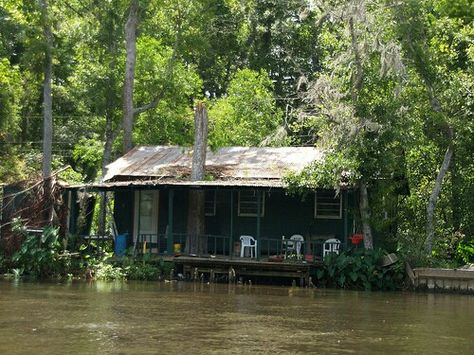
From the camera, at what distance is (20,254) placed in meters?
26.8

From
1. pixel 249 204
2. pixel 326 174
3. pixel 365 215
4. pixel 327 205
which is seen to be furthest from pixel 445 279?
pixel 249 204

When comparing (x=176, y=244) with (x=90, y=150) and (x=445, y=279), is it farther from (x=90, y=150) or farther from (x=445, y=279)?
(x=90, y=150)

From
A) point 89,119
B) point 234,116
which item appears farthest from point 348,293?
point 89,119

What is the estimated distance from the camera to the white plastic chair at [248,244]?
27595 millimetres

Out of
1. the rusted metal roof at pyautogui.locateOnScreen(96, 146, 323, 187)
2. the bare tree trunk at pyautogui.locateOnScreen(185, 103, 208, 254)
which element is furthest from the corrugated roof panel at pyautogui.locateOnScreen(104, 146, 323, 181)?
the bare tree trunk at pyautogui.locateOnScreen(185, 103, 208, 254)

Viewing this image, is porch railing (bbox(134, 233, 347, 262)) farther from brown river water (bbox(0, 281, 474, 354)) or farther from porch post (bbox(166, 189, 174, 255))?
brown river water (bbox(0, 281, 474, 354))

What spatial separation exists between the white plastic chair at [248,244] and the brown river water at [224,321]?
3961mm

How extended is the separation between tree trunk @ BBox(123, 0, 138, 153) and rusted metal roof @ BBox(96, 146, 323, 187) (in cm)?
443

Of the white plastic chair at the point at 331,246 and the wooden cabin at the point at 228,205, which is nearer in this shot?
the white plastic chair at the point at 331,246

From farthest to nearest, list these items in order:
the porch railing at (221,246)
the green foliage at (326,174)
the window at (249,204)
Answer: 1. the window at (249,204)
2. the porch railing at (221,246)
3. the green foliage at (326,174)

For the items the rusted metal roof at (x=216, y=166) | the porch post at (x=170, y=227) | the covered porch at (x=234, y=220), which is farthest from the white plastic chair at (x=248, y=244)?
the porch post at (x=170, y=227)

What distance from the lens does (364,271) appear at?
24.7 m

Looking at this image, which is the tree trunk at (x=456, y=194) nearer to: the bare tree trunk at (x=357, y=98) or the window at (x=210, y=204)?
the bare tree trunk at (x=357, y=98)

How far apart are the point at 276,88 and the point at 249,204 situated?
1895cm
